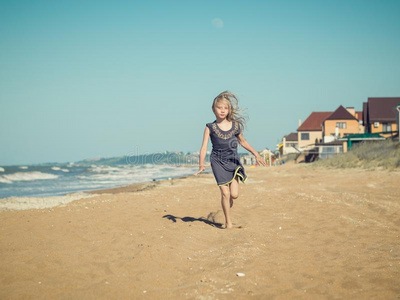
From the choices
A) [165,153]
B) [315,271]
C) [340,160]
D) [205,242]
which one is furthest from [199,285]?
[340,160]

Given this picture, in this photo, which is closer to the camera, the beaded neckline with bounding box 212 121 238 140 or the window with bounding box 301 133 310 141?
the beaded neckline with bounding box 212 121 238 140

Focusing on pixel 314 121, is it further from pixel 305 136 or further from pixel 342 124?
pixel 342 124

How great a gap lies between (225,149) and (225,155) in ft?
0.33

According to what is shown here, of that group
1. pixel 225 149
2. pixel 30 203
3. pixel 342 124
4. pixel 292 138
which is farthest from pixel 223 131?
pixel 292 138

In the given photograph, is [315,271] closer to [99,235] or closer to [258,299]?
[258,299]

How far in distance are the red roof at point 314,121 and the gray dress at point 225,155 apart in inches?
2189

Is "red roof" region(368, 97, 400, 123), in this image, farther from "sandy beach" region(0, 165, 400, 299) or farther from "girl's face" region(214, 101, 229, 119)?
A: "girl's face" region(214, 101, 229, 119)

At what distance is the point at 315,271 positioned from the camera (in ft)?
12.5

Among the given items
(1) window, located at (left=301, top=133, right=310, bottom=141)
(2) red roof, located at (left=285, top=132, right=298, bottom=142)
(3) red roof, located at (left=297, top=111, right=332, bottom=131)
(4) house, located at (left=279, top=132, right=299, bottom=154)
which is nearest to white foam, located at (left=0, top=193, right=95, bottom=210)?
(1) window, located at (left=301, top=133, right=310, bottom=141)

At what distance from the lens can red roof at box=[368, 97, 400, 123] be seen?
148ft

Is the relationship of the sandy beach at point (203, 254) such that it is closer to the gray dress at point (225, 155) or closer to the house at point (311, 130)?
the gray dress at point (225, 155)

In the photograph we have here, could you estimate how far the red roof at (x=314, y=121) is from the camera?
2333 inches

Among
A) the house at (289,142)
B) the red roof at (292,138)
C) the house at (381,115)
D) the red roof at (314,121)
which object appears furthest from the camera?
the red roof at (292,138)

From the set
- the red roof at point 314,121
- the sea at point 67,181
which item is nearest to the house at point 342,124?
Answer: the red roof at point 314,121
